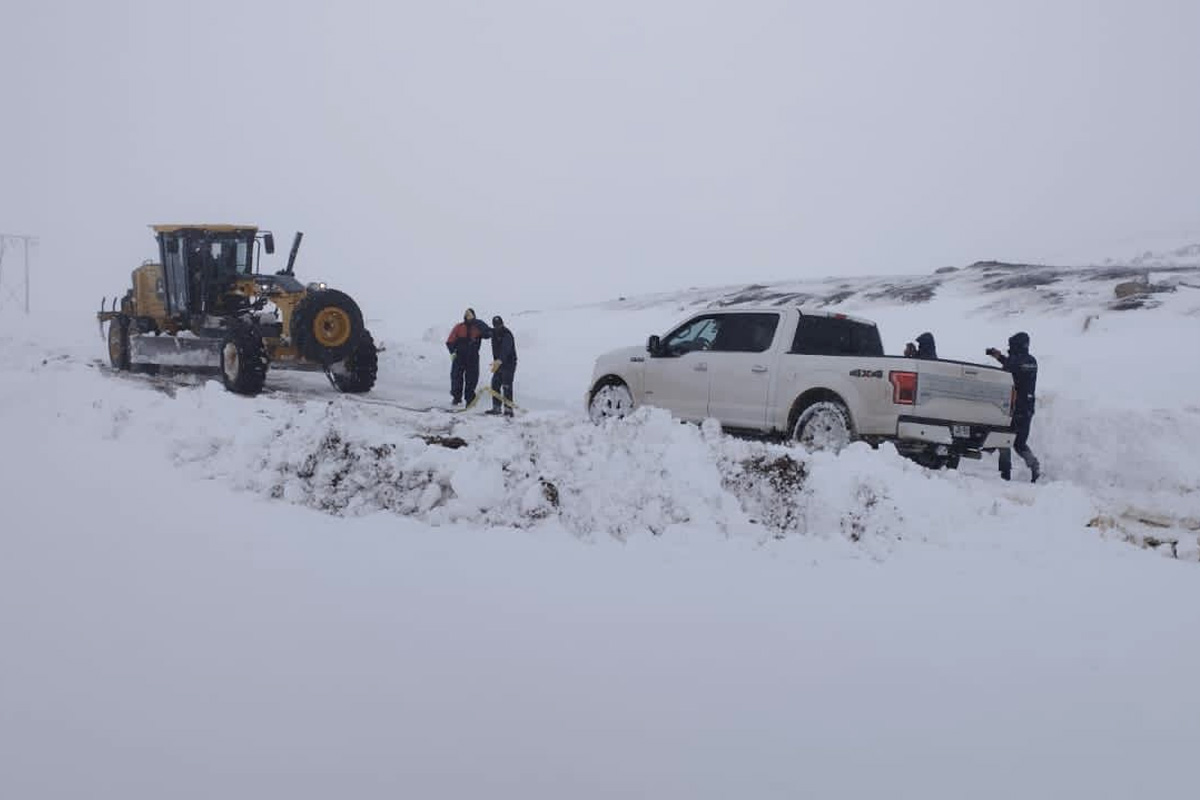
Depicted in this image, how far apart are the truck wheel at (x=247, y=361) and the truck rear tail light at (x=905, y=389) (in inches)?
389

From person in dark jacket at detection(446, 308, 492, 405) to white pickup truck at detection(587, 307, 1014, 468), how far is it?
3.71 m

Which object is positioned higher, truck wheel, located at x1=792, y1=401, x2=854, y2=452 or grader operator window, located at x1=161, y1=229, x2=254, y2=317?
grader operator window, located at x1=161, y1=229, x2=254, y2=317

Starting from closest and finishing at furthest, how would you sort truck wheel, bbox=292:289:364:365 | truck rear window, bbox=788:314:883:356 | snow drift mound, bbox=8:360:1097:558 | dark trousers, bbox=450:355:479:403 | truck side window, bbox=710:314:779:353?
snow drift mound, bbox=8:360:1097:558, truck rear window, bbox=788:314:883:356, truck side window, bbox=710:314:779:353, truck wheel, bbox=292:289:364:365, dark trousers, bbox=450:355:479:403

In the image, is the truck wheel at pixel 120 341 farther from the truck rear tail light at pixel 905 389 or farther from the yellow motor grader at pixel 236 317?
the truck rear tail light at pixel 905 389

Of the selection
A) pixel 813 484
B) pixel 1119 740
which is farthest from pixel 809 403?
pixel 1119 740

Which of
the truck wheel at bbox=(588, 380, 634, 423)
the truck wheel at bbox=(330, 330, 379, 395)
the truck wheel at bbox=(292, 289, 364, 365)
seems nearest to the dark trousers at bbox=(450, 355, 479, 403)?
the truck wheel at bbox=(330, 330, 379, 395)

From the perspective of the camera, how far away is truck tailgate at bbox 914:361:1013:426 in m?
8.99

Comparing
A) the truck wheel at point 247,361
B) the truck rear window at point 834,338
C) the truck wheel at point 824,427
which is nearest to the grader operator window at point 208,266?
the truck wheel at point 247,361

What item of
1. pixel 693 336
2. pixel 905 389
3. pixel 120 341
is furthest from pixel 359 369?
pixel 905 389

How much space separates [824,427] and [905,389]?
99 cm

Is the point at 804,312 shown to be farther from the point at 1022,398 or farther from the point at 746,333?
the point at 1022,398

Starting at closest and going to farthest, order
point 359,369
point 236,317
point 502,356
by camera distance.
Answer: point 502,356 → point 359,369 → point 236,317

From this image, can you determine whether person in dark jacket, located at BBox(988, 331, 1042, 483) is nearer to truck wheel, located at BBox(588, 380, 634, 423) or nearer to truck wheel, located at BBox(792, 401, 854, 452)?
truck wheel, located at BBox(792, 401, 854, 452)

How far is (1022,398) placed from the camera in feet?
34.3
